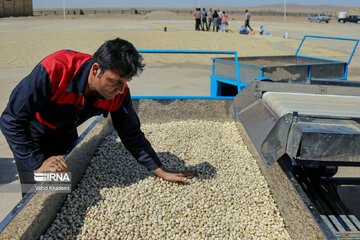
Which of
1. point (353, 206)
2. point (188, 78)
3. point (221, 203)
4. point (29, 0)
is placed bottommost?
point (353, 206)

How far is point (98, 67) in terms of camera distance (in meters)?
2.07

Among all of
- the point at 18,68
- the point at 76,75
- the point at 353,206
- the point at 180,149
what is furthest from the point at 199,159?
the point at 18,68

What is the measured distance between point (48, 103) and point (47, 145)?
1.93 feet

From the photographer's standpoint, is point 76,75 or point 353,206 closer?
point 76,75

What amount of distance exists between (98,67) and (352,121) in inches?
63.4

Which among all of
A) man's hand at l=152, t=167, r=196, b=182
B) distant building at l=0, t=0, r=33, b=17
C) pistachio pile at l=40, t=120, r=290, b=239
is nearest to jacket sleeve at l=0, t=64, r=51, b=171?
pistachio pile at l=40, t=120, r=290, b=239

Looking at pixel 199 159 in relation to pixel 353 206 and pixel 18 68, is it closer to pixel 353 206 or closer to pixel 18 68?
pixel 353 206

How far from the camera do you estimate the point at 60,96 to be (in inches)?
87.1

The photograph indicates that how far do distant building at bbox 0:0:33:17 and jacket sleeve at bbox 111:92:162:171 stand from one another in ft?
166

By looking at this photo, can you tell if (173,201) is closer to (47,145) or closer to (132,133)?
(132,133)

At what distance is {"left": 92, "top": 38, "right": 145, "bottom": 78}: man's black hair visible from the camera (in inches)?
76.8

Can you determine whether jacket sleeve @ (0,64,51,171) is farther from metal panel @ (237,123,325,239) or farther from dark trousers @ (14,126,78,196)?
metal panel @ (237,123,325,239)

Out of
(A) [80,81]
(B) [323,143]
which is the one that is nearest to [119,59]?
(A) [80,81]

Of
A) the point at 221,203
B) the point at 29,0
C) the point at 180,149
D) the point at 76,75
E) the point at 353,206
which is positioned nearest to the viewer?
the point at 76,75
